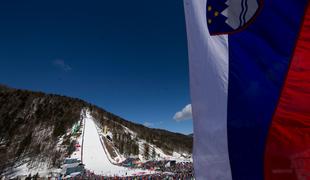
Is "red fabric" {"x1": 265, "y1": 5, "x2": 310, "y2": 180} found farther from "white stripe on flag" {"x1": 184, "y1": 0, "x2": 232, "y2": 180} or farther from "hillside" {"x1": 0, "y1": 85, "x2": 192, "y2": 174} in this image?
"hillside" {"x1": 0, "y1": 85, "x2": 192, "y2": 174}

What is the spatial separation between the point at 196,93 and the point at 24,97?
11281 centimetres

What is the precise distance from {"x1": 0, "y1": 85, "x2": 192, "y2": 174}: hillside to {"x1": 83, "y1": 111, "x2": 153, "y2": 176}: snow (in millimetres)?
2847

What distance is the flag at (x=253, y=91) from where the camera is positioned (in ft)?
6.24

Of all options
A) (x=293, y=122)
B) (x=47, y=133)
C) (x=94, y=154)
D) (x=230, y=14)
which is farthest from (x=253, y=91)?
(x=47, y=133)

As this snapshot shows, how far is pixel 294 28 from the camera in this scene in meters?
1.95

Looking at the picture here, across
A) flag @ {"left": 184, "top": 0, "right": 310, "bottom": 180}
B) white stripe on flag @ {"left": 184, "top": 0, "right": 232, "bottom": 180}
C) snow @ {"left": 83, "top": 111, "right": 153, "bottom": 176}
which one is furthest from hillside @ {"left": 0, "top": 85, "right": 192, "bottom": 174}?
flag @ {"left": 184, "top": 0, "right": 310, "bottom": 180}

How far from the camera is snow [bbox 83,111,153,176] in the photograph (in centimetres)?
4954

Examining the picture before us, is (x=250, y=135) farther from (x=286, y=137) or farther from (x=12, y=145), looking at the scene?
(x=12, y=145)

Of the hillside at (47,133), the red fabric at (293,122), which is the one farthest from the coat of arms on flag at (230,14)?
the hillside at (47,133)

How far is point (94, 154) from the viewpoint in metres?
62.2

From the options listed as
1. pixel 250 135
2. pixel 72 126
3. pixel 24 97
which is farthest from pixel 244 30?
pixel 24 97

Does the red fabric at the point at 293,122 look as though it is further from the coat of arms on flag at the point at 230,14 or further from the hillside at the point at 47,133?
the hillside at the point at 47,133

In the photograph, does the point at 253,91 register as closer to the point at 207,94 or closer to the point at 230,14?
the point at 207,94

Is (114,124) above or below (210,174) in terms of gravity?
above
